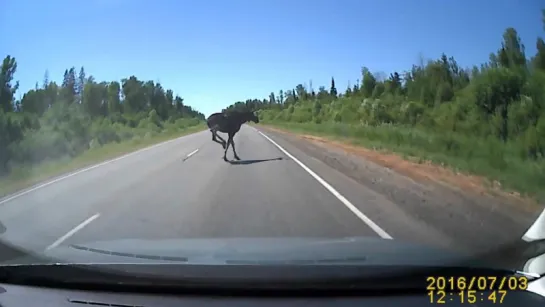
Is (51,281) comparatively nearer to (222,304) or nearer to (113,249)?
(113,249)

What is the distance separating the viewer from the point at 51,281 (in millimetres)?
4016

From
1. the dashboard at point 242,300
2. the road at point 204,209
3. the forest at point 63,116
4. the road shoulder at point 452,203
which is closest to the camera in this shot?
the dashboard at point 242,300

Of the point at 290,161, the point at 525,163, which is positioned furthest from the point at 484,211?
the point at 290,161

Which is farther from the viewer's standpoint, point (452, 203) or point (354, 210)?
point (452, 203)

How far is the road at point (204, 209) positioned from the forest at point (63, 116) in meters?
7.82

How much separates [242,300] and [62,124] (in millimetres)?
39221

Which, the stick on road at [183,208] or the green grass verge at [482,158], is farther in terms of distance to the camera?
the green grass verge at [482,158]

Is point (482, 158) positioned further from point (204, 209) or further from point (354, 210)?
point (204, 209)

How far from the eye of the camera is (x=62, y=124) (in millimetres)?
39656

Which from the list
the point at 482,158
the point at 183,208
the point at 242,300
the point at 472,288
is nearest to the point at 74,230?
the point at 183,208

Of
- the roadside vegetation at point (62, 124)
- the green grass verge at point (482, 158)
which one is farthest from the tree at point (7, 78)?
the green grass verge at point (482, 158)

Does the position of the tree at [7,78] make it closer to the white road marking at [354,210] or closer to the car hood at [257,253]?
the white road marking at [354,210]

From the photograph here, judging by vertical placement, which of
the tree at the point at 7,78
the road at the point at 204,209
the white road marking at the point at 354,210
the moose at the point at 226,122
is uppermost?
the tree at the point at 7,78

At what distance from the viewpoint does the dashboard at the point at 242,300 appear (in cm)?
358
